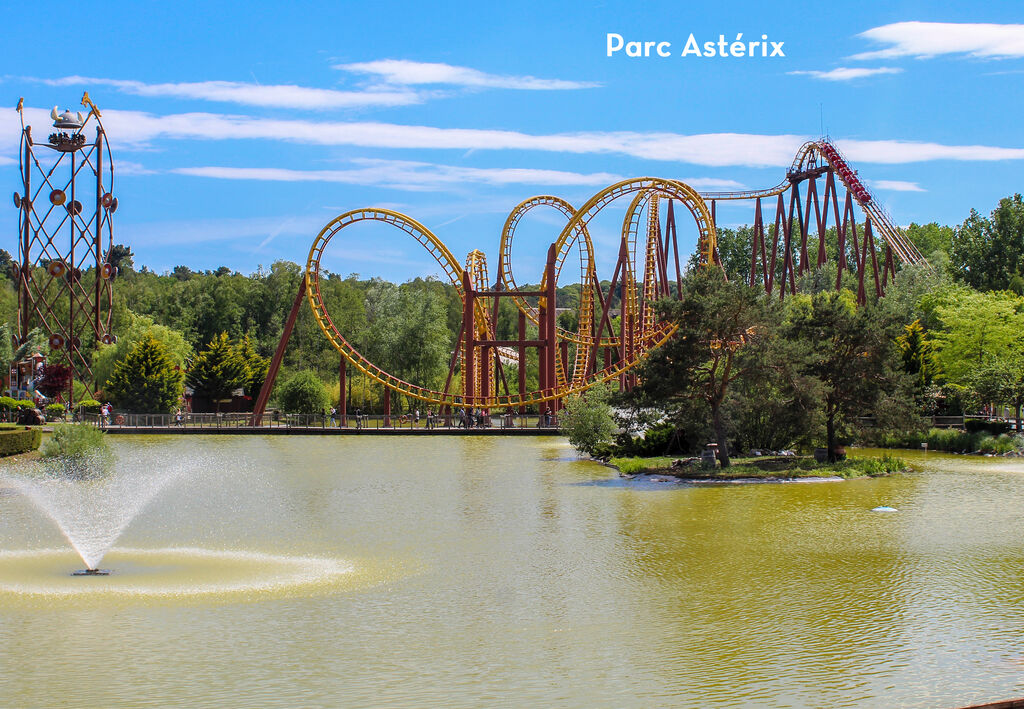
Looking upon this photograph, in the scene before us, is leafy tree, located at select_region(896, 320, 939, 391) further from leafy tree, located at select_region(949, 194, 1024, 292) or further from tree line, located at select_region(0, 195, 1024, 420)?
leafy tree, located at select_region(949, 194, 1024, 292)

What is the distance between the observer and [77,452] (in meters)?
28.6

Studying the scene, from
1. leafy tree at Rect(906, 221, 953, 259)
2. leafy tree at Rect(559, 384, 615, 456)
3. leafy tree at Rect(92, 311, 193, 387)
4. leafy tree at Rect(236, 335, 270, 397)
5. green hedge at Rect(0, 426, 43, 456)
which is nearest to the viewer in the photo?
green hedge at Rect(0, 426, 43, 456)

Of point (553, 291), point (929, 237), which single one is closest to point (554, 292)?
point (553, 291)

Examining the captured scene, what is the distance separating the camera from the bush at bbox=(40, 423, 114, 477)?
1117 inches

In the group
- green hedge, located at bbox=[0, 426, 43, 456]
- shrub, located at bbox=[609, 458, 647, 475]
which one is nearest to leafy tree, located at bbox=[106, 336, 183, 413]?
→ green hedge, located at bbox=[0, 426, 43, 456]

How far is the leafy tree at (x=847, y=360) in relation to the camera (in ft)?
101

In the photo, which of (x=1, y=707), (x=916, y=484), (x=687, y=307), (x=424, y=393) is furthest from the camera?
(x=424, y=393)

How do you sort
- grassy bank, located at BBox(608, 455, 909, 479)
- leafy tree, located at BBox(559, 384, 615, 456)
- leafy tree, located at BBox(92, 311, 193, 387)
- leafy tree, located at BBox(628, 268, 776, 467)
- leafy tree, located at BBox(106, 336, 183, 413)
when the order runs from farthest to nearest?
leafy tree, located at BBox(92, 311, 193, 387) < leafy tree, located at BBox(106, 336, 183, 413) < leafy tree, located at BBox(559, 384, 615, 456) < leafy tree, located at BBox(628, 268, 776, 467) < grassy bank, located at BBox(608, 455, 909, 479)

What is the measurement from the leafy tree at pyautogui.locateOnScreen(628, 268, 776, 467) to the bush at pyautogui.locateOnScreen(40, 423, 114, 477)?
1431 cm

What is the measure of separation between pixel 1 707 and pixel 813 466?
24.0 metres

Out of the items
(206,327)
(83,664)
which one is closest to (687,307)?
(83,664)

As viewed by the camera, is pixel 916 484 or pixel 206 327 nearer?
pixel 916 484

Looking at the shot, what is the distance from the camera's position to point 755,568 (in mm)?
16922

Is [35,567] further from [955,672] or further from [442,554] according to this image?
[955,672]
